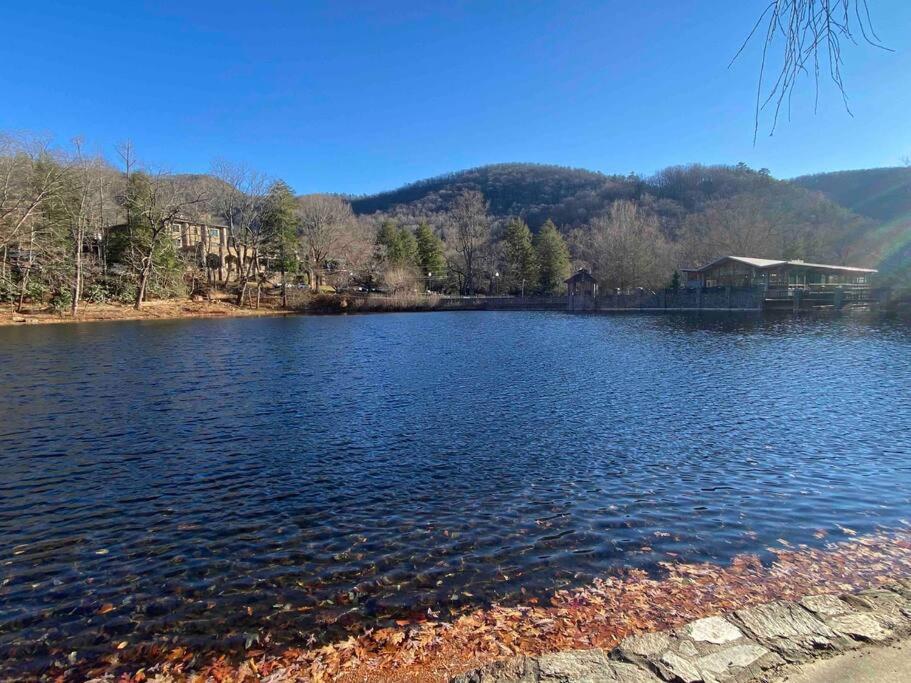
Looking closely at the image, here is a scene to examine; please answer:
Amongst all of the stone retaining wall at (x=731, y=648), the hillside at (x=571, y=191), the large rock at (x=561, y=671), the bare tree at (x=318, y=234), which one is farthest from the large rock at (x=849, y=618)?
the hillside at (x=571, y=191)

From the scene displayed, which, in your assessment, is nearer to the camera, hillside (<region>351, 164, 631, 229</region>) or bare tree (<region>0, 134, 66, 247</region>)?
bare tree (<region>0, 134, 66, 247</region>)

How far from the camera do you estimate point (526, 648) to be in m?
4.79

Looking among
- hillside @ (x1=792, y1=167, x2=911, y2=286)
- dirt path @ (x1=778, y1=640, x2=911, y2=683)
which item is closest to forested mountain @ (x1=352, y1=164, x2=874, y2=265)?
hillside @ (x1=792, y1=167, x2=911, y2=286)

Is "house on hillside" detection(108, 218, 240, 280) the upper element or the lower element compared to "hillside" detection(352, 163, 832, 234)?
lower

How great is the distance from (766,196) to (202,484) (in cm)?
12283

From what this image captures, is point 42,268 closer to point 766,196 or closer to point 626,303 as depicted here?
point 626,303

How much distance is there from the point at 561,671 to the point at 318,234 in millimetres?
78376

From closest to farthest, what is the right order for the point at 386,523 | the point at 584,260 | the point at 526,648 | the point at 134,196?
the point at 526,648, the point at 386,523, the point at 134,196, the point at 584,260

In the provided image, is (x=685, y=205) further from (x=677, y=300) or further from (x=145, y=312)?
(x=145, y=312)

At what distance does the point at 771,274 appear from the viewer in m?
61.3

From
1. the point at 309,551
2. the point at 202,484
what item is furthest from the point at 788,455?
the point at 202,484

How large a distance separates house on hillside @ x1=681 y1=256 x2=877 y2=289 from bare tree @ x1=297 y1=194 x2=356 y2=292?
5153cm

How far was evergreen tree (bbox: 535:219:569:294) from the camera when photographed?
303 feet

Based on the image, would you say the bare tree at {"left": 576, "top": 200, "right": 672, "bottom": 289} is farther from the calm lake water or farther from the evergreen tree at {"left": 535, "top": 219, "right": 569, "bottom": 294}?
the calm lake water
